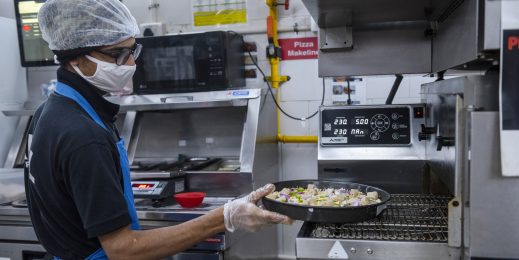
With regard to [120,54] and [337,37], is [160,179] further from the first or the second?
[337,37]

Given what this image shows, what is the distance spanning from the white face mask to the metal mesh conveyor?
0.77m

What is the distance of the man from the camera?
1069mm

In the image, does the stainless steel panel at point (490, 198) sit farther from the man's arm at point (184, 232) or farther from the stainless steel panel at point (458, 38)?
the man's arm at point (184, 232)

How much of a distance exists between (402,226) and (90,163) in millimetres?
914

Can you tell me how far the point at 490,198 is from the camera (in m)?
0.97

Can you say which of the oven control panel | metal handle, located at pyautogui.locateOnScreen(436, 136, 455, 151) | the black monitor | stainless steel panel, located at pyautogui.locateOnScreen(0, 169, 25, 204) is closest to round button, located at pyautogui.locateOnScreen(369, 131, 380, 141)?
the oven control panel

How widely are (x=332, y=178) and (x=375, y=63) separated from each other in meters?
0.56

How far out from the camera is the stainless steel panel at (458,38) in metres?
1.05

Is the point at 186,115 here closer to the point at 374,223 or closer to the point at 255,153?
the point at 255,153

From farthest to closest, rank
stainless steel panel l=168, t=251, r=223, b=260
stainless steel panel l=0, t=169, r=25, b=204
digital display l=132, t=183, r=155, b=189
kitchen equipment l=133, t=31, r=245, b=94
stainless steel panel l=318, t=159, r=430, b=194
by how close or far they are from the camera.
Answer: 1. kitchen equipment l=133, t=31, r=245, b=94
2. stainless steel panel l=0, t=169, r=25, b=204
3. digital display l=132, t=183, r=155, b=189
4. stainless steel panel l=168, t=251, r=223, b=260
5. stainless steel panel l=318, t=159, r=430, b=194

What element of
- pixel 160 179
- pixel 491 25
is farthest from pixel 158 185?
pixel 491 25

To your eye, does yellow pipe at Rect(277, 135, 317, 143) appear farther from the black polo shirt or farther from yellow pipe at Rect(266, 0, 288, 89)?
the black polo shirt

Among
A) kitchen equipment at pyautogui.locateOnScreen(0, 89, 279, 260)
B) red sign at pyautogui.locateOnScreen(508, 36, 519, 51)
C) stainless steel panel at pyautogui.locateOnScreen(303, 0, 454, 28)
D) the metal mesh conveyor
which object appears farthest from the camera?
kitchen equipment at pyautogui.locateOnScreen(0, 89, 279, 260)

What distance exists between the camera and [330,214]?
1.12 metres
